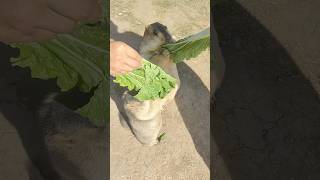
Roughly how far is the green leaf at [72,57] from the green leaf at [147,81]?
19cm

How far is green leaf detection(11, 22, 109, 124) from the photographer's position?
9.24ft

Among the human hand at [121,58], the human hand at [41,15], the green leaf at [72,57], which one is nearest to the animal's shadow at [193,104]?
the green leaf at [72,57]

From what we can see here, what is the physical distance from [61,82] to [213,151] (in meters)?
1.60

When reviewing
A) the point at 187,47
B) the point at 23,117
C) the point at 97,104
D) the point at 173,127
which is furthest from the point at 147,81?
the point at 23,117

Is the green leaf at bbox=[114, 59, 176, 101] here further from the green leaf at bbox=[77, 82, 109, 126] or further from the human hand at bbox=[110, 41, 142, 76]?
the human hand at bbox=[110, 41, 142, 76]

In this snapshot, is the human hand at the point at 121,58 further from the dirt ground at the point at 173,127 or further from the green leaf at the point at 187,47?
the dirt ground at the point at 173,127

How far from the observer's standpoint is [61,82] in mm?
2914

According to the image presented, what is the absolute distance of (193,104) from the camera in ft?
13.6

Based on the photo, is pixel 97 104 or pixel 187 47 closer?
pixel 97 104

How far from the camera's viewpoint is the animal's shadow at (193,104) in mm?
4035

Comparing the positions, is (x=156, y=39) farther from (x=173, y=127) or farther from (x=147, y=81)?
(x=173, y=127)

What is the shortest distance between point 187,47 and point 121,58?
0.85 meters

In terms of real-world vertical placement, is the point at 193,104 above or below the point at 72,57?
below

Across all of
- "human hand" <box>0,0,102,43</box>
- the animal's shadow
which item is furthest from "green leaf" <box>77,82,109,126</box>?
"human hand" <box>0,0,102,43</box>
